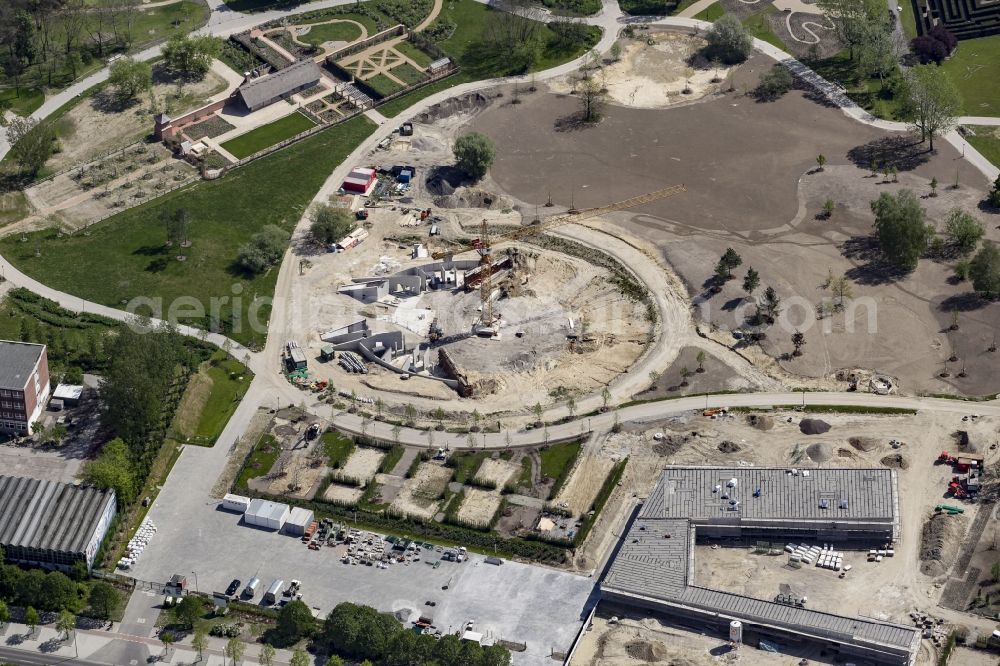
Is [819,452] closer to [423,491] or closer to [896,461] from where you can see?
[896,461]

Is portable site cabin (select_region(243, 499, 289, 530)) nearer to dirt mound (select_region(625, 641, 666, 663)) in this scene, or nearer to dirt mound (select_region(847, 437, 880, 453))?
dirt mound (select_region(625, 641, 666, 663))

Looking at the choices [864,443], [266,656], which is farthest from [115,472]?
[864,443]

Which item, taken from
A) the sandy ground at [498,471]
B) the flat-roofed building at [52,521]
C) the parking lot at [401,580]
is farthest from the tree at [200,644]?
the sandy ground at [498,471]

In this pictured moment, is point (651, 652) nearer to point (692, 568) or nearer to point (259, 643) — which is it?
point (692, 568)

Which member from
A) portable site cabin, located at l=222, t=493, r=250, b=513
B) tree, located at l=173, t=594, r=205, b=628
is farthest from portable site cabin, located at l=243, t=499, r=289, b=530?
tree, located at l=173, t=594, r=205, b=628

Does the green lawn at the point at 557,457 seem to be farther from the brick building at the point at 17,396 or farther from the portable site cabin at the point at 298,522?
the brick building at the point at 17,396

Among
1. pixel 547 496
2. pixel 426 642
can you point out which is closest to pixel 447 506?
pixel 547 496

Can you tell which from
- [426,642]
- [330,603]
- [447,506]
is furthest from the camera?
[447,506]
